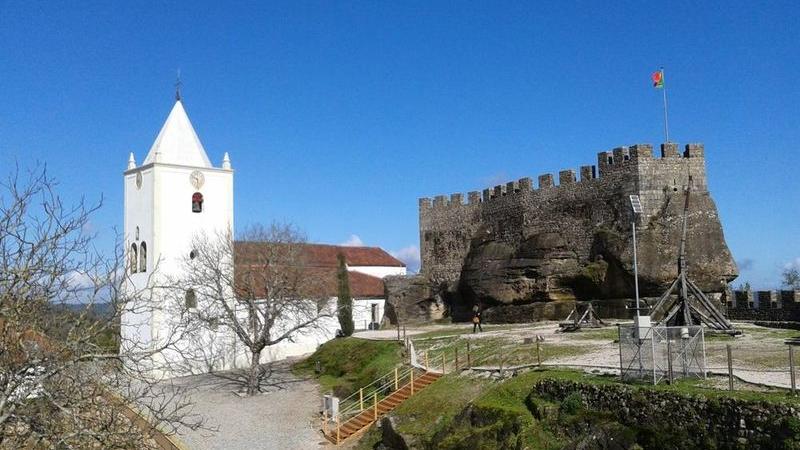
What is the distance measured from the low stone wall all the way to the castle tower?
28.3 meters

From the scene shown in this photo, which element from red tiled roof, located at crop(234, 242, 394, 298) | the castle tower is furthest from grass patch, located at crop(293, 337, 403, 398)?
the castle tower

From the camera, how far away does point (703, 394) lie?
15812mm

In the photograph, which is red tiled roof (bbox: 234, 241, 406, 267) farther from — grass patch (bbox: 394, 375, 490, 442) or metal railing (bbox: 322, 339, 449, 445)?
grass patch (bbox: 394, 375, 490, 442)

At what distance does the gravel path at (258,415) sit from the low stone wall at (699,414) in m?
11.4

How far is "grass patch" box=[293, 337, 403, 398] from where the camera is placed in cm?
3197

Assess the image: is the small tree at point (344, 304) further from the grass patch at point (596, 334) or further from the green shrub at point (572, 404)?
the green shrub at point (572, 404)

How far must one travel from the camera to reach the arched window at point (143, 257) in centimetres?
4250

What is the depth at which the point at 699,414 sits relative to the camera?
15672 millimetres

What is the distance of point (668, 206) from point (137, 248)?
2774 centimetres

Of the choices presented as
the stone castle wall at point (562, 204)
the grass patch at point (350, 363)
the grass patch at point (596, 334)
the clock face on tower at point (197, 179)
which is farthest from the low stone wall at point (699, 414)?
the clock face on tower at point (197, 179)

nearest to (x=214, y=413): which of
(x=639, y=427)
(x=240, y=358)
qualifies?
(x=240, y=358)

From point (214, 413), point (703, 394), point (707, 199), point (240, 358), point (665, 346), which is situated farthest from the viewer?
point (240, 358)

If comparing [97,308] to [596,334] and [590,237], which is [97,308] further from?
[590,237]

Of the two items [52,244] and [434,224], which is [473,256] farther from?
[52,244]
